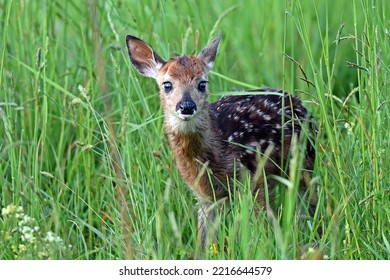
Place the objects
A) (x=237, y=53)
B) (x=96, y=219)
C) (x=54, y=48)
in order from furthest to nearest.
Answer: (x=237, y=53) < (x=54, y=48) < (x=96, y=219)

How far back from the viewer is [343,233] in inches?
205

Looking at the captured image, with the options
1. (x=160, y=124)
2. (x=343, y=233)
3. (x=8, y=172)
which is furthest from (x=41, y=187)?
(x=343, y=233)

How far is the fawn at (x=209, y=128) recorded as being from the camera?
5723 millimetres

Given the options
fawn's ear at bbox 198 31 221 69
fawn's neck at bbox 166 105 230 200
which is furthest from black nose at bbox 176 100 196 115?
fawn's ear at bbox 198 31 221 69

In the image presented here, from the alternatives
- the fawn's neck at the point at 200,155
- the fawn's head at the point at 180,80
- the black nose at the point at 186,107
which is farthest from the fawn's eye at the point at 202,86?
the black nose at the point at 186,107

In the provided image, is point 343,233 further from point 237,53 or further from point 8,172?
point 237,53

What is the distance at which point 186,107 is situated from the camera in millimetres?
5449

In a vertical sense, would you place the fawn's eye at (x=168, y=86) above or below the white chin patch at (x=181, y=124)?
above

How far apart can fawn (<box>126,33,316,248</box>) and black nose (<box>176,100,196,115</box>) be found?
0.02 m

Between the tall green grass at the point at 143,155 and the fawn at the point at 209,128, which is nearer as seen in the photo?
the tall green grass at the point at 143,155

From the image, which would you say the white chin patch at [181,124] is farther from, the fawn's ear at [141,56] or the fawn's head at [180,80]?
the fawn's ear at [141,56]

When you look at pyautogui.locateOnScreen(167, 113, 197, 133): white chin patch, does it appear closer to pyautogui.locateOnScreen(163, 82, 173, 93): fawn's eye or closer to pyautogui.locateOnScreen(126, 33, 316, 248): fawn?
pyautogui.locateOnScreen(126, 33, 316, 248): fawn

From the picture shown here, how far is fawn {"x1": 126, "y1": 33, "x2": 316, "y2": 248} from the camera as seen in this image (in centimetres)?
572
